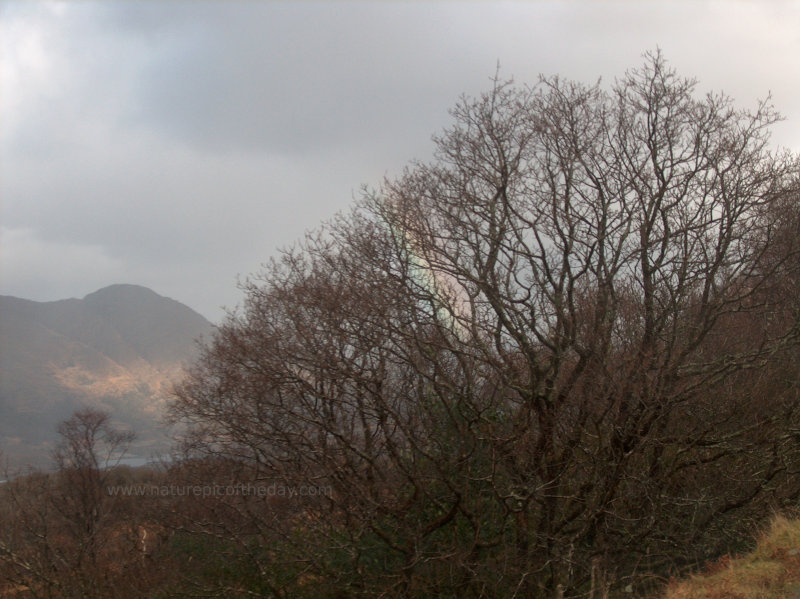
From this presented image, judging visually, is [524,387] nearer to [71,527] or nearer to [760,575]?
[760,575]

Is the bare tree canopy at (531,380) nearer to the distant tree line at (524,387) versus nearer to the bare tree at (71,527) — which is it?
the distant tree line at (524,387)

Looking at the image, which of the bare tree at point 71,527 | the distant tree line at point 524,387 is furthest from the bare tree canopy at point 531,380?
the bare tree at point 71,527

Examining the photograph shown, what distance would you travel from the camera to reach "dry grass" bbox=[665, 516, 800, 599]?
672cm

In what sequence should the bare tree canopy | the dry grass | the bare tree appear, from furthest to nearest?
the bare tree, the bare tree canopy, the dry grass

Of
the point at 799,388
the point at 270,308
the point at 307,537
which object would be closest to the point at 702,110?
the point at 799,388

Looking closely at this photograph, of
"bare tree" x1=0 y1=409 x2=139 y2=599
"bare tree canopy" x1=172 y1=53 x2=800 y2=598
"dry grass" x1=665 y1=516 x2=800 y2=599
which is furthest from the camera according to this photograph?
"bare tree" x1=0 y1=409 x2=139 y2=599

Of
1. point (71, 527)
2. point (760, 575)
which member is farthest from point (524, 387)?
point (71, 527)

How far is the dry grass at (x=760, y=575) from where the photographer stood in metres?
6.72

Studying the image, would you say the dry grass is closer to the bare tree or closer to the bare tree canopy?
the bare tree canopy

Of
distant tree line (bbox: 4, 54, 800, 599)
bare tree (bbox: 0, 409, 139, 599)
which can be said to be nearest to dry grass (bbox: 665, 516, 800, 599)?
distant tree line (bbox: 4, 54, 800, 599)

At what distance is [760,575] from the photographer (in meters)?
7.12

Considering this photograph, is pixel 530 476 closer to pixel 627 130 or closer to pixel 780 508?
pixel 780 508

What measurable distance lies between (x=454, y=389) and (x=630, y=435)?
295 cm

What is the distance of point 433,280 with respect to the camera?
12227mm
